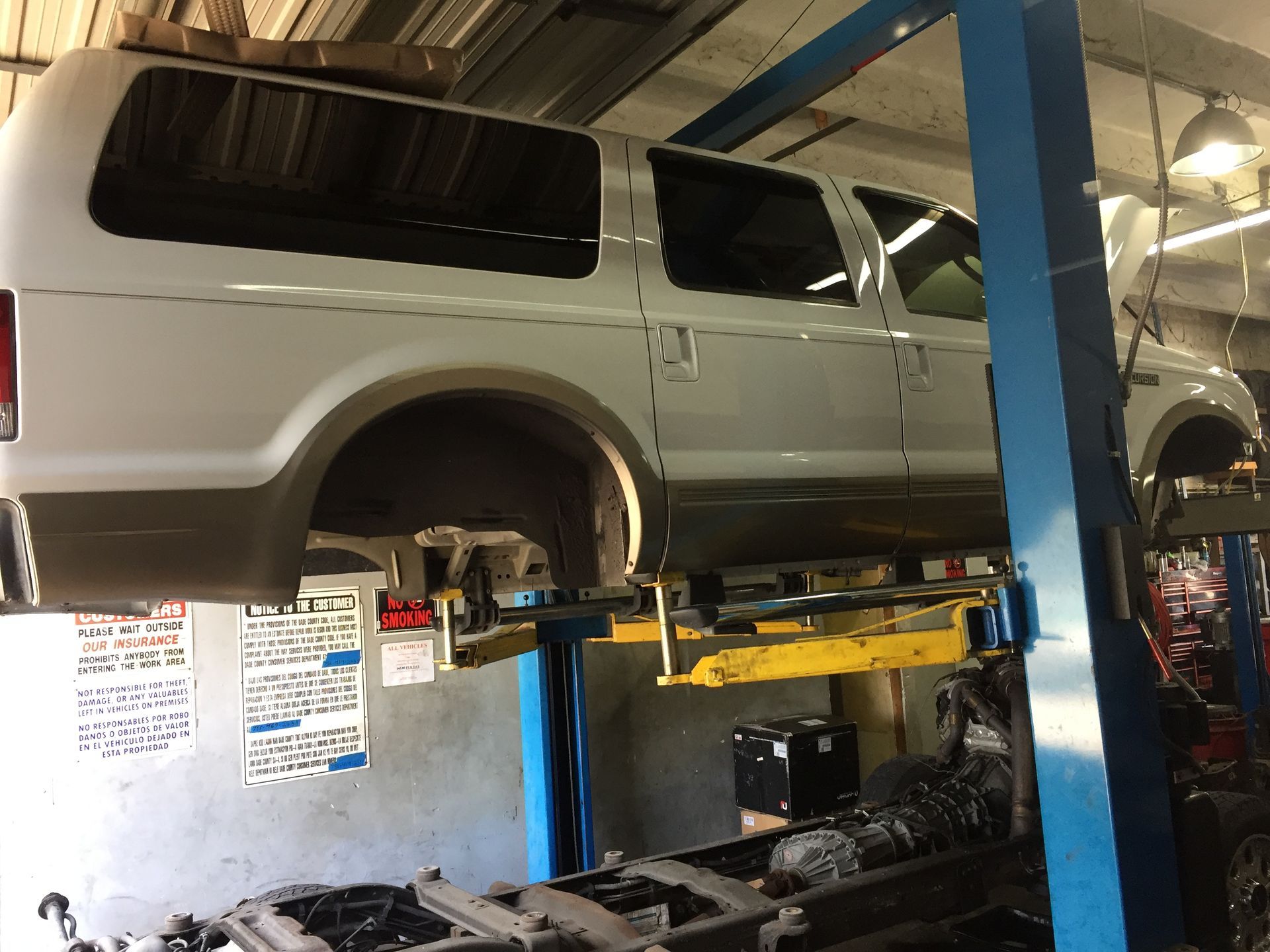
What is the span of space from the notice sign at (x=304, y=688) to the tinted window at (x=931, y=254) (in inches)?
139

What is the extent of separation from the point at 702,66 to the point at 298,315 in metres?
3.91

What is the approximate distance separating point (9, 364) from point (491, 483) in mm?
1183

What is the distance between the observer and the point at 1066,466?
81.3 inches

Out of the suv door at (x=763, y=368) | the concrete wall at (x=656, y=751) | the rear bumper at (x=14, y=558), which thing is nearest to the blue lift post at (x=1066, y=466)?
the suv door at (x=763, y=368)

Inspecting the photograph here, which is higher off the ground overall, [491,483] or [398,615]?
[491,483]

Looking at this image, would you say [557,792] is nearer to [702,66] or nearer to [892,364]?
[892,364]

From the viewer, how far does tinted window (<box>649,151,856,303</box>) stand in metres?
2.71

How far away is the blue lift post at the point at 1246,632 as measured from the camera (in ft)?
17.8

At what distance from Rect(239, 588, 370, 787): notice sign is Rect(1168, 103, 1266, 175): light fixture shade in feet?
16.2

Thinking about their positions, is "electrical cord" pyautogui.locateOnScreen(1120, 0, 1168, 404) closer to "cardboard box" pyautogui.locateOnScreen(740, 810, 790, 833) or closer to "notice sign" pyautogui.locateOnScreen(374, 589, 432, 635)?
"notice sign" pyautogui.locateOnScreen(374, 589, 432, 635)

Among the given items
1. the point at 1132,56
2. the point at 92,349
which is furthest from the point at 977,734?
the point at 92,349

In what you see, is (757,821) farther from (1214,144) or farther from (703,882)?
(1214,144)

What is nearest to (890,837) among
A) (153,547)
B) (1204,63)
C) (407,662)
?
(153,547)

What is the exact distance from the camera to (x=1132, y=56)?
159 inches
